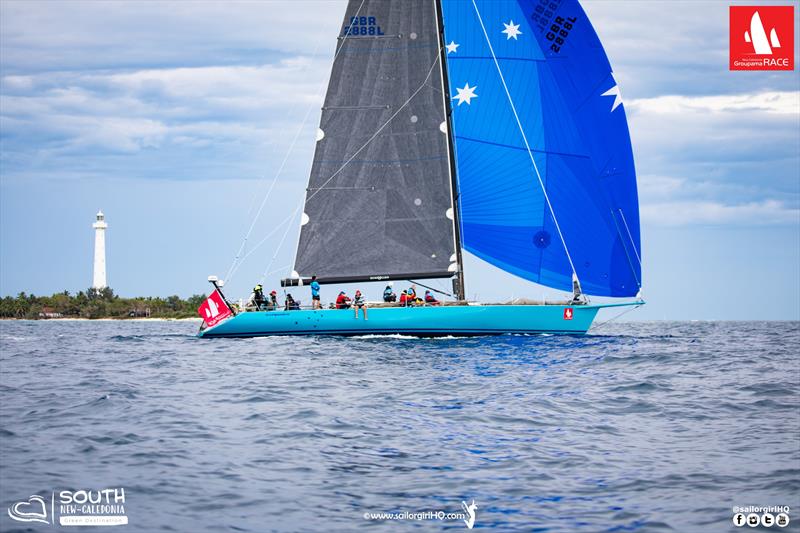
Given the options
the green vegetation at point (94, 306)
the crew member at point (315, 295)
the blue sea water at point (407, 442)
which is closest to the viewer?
the blue sea water at point (407, 442)

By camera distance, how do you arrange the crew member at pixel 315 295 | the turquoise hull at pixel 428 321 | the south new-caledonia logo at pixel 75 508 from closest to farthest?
the south new-caledonia logo at pixel 75 508 < the turquoise hull at pixel 428 321 < the crew member at pixel 315 295

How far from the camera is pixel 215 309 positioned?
107 feet

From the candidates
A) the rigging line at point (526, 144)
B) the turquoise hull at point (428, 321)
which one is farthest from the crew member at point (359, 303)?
the rigging line at point (526, 144)

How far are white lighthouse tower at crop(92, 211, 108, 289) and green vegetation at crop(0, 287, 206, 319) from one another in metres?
0.88

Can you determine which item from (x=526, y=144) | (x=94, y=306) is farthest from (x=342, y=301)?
(x=94, y=306)

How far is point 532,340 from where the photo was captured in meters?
30.2

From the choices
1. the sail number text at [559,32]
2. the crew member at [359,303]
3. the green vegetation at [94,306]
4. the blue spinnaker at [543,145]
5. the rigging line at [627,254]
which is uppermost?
the sail number text at [559,32]

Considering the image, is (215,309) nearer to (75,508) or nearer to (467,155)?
(467,155)

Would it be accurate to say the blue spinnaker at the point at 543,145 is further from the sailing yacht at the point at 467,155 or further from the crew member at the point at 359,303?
the crew member at the point at 359,303

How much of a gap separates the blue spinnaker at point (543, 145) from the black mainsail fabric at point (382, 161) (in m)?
1.16

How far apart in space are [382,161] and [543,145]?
549cm

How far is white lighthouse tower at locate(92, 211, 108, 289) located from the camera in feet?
307

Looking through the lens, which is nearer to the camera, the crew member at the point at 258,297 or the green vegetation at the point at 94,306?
the crew member at the point at 258,297

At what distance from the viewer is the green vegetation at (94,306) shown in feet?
289
